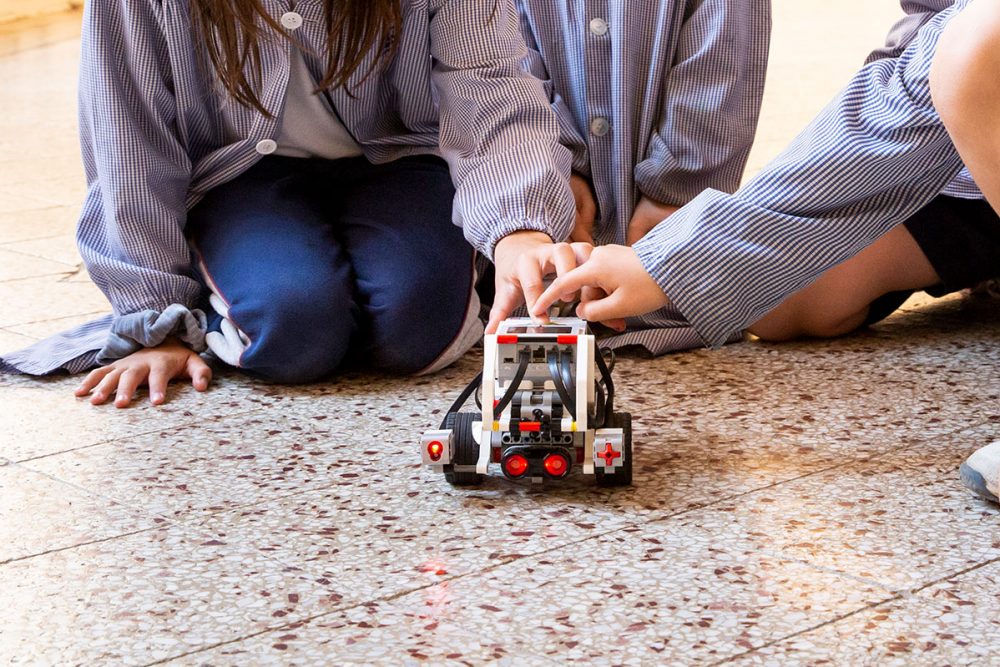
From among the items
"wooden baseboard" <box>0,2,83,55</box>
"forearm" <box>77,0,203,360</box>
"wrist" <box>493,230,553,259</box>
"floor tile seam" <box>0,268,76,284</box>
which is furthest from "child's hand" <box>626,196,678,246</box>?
"wooden baseboard" <box>0,2,83,55</box>

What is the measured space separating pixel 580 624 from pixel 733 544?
0.18m

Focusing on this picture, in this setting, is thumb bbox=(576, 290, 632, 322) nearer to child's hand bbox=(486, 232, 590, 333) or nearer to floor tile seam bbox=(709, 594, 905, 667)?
child's hand bbox=(486, 232, 590, 333)

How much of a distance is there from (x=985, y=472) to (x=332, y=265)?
2.64 feet

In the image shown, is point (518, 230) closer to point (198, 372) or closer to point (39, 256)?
point (198, 372)

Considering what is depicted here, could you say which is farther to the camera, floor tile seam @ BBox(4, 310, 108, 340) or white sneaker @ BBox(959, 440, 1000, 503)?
floor tile seam @ BBox(4, 310, 108, 340)

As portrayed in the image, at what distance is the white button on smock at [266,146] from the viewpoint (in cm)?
155

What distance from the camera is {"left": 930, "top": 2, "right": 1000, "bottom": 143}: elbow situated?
1.01 metres

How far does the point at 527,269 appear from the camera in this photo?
116 centimetres

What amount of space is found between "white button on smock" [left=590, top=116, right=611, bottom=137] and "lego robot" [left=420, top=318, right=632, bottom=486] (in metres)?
0.59

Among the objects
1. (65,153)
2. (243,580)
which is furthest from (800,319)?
(65,153)

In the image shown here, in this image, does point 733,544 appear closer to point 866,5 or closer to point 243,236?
point 243,236

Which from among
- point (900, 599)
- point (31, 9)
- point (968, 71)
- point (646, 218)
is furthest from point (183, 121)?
point (31, 9)

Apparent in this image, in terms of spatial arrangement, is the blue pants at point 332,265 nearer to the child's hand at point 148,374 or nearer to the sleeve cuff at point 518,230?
the child's hand at point 148,374

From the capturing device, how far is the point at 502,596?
94 cm
